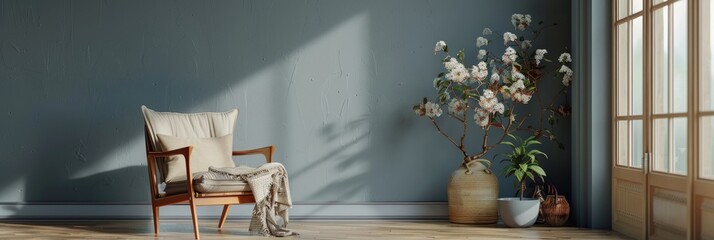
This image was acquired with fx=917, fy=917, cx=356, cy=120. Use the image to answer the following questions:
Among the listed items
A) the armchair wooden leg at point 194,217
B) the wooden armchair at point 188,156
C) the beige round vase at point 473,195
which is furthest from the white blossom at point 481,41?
the armchair wooden leg at point 194,217

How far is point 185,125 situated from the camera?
6.02 metres

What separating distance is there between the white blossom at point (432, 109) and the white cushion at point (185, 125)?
1312 millimetres

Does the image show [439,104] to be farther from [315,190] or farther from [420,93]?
[315,190]

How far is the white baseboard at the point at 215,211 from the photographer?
6.56 meters

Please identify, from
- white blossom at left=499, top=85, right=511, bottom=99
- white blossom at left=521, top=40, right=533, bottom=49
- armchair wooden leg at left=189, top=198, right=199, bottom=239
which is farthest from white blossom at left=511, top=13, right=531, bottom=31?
armchair wooden leg at left=189, top=198, right=199, bottom=239

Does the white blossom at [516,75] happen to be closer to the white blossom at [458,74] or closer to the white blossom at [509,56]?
the white blossom at [509,56]

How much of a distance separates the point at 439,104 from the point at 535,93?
704mm

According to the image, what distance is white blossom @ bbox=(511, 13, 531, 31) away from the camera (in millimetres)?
6383

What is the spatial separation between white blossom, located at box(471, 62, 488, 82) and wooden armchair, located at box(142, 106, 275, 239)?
1461 millimetres

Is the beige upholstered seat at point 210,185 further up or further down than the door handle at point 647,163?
further down

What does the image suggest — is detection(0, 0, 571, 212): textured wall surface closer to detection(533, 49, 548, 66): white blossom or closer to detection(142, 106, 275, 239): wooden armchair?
detection(533, 49, 548, 66): white blossom

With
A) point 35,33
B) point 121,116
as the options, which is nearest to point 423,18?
point 121,116

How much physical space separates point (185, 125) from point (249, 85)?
2.47 feet

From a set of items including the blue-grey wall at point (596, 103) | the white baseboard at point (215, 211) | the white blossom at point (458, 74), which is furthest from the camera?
the white baseboard at point (215, 211)
